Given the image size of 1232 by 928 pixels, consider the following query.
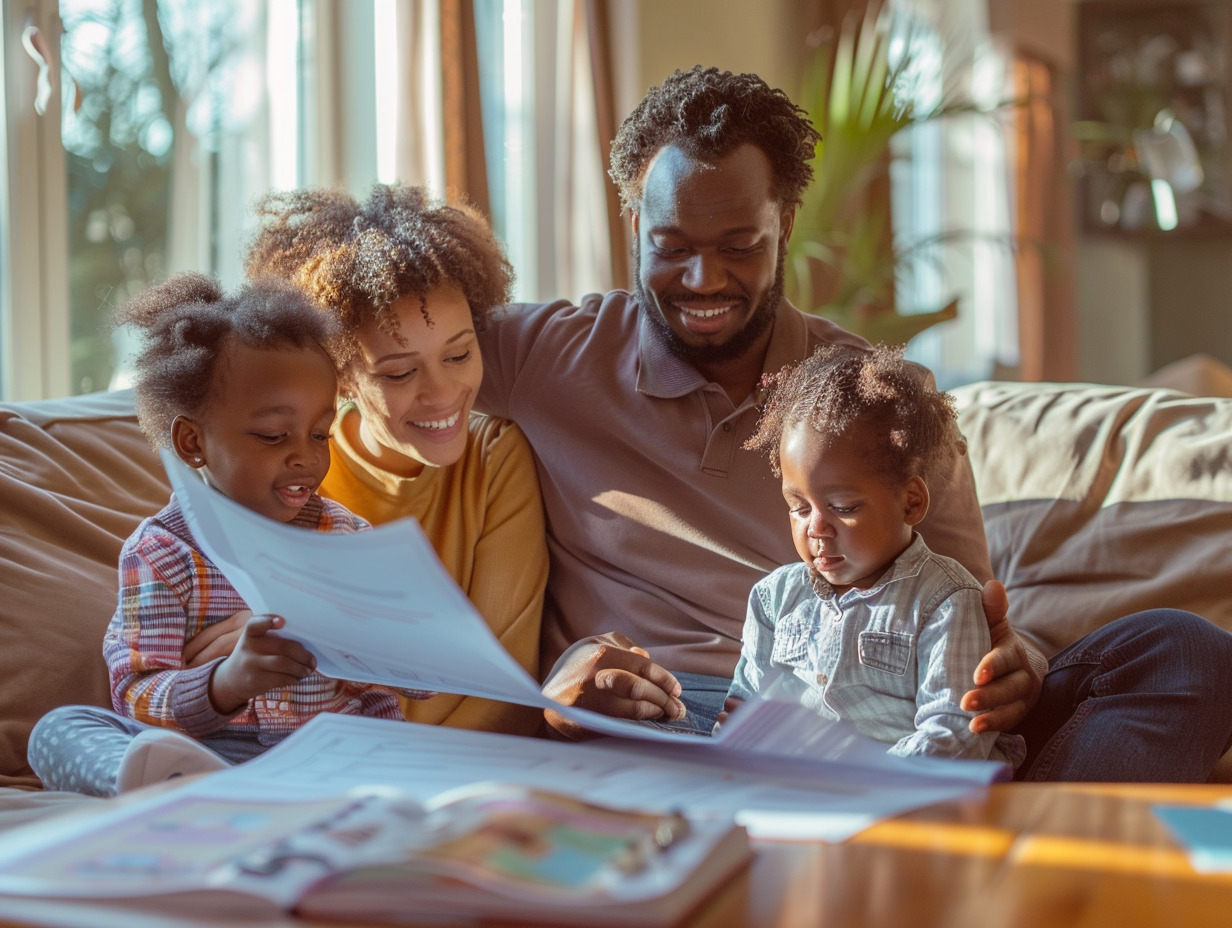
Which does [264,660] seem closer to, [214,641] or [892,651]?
[214,641]

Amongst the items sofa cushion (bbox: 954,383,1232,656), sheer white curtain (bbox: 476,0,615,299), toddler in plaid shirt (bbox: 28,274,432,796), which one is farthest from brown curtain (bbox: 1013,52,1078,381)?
toddler in plaid shirt (bbox: 28,274,432,796)

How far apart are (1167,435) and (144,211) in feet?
6.73

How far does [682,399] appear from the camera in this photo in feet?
5.23

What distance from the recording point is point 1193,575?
1.65 metres

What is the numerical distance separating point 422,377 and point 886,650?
0.63 metres

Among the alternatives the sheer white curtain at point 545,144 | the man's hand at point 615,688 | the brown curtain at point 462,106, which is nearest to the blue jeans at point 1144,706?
the man's hand at point 615,688

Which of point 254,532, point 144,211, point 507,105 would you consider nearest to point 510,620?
point 254,532

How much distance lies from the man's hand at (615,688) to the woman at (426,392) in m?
0.21

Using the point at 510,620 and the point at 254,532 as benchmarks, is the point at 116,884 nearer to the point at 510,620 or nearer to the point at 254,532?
the point at 254,532

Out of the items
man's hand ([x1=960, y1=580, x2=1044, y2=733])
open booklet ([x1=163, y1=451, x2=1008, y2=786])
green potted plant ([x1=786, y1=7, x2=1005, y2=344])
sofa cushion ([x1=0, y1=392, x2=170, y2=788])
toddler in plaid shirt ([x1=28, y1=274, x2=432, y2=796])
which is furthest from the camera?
green potted plant ([x1=786, y1=7, x2=1005, y2=344])

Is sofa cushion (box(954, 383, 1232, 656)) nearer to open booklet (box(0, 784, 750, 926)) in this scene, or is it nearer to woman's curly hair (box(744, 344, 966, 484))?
woman's curly hair (box(744, 344, 966, 484))

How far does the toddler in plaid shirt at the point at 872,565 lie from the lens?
4.14ft

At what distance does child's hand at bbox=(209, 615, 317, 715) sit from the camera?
42.0 inches

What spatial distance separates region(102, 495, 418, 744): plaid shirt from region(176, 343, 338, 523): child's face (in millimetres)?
85
